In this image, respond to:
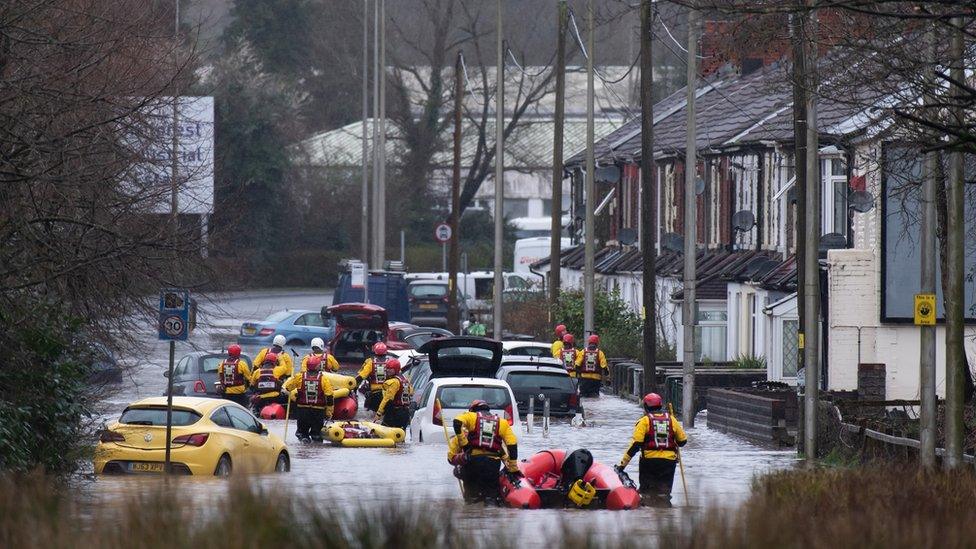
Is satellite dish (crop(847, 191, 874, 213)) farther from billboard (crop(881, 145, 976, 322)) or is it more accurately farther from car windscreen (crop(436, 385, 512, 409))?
car windscreen (crop(436, 385, 512, 409))

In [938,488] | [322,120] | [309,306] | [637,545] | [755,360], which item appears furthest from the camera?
[322,120]

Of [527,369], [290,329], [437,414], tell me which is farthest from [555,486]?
[290,329]

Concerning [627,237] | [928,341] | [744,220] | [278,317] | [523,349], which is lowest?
[523,349]

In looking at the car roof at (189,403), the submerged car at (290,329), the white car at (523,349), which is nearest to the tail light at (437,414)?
the car roof at (189,403)

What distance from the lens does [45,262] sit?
17.2 m

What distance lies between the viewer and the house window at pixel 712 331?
4119cm

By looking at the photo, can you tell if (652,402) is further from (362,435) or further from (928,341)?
(362,435)

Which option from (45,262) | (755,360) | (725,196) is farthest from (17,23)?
(725,196)

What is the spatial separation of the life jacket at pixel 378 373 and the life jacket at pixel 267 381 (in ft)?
5.71

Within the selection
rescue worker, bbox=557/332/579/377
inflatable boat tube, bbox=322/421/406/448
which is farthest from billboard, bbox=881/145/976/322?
inflatable boat tube, bbox=322/421/406/448

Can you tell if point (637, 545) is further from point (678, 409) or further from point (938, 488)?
point (678, 409)

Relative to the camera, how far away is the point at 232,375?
30.2m

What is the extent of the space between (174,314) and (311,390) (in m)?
4.49

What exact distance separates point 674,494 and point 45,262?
8.00 meters
